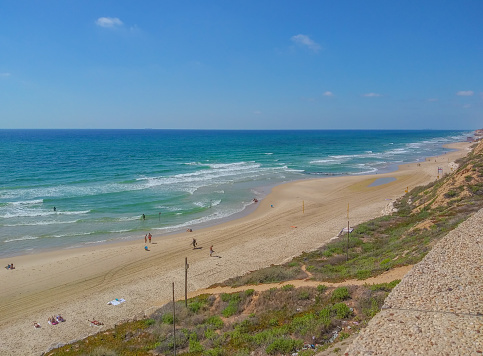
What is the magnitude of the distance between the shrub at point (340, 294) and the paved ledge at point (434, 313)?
2.30m

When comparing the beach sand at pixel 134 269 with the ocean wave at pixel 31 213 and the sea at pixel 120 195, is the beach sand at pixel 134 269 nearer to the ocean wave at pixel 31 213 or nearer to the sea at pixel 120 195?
the sea at pixel 120 195

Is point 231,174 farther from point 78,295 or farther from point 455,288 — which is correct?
point 455,288

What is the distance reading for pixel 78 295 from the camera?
1819cm

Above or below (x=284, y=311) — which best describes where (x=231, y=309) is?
below

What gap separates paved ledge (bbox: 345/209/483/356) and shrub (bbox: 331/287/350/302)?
2.30m

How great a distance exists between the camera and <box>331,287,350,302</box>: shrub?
11914 millimetres

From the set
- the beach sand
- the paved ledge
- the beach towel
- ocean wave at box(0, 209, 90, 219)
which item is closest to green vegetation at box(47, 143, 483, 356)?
the paved ledge

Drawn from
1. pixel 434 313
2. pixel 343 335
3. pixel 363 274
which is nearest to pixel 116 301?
pixel 363 274

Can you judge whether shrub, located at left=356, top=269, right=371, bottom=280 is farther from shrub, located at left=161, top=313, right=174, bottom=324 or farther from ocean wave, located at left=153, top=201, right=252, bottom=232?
ocean wave, located at left=153, top=201, right=252, bottom=232

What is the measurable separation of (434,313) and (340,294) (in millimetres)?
4041

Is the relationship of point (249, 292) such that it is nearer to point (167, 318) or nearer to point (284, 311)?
point (284, 311)

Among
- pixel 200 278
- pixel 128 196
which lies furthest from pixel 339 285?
pixel 128 196

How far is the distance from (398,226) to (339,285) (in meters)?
11.4

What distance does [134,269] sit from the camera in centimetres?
2130
